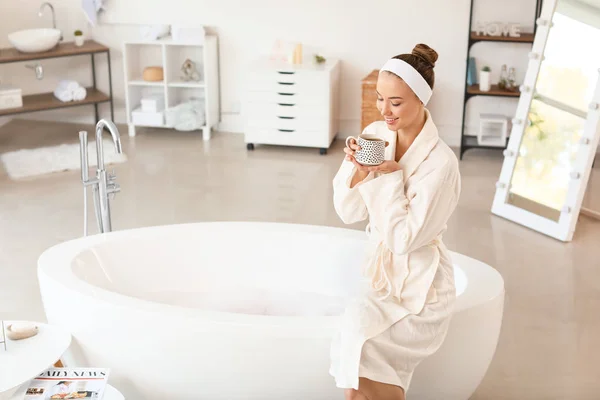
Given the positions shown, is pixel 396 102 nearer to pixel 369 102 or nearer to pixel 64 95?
pixel 369 102

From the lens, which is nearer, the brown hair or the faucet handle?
the brown hair

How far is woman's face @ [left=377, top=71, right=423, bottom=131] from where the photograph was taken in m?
2.50

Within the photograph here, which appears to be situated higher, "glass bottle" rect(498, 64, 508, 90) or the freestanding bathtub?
"glass bottle" rect(498, 64, 508, 90)

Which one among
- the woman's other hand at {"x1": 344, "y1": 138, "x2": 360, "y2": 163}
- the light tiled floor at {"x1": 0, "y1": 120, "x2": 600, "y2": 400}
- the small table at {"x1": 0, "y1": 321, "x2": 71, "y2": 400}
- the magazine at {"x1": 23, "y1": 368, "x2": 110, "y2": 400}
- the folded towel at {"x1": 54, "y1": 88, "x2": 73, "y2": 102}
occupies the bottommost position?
the light tiled floor at {"x1": 0, "y1": 120, "x2": 600, "y2": 400}

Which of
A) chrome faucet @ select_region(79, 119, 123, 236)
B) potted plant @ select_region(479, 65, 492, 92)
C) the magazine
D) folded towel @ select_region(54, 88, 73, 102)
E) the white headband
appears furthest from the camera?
folded towel @ select_region(54, 88, 73, 102)

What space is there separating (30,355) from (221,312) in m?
0.64

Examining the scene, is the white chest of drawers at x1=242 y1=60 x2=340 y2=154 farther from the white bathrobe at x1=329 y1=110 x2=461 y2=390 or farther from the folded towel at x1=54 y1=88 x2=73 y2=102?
the white bathrobe at x1=329 y1=110 x2=461 y2=390

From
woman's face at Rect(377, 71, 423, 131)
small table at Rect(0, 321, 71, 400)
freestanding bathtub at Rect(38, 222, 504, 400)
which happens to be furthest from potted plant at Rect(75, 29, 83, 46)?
woman's face at Rect(377, 71, 423, 131)


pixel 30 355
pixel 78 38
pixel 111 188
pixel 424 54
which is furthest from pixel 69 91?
pixel 424 54

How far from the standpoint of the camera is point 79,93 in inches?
257

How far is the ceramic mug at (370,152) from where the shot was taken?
2518 mm

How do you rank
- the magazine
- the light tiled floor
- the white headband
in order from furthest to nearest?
the light tiled floor, the magazine, the white headband

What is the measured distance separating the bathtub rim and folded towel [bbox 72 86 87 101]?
3.39 metres

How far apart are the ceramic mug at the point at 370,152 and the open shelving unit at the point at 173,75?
13.5ft
